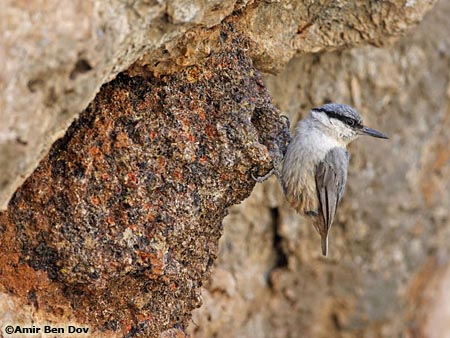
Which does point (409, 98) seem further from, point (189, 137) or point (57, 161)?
point (57, 161)

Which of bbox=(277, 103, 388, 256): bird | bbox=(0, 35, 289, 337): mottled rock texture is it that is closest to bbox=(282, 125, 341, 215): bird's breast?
A: bbox=(277, 103, 388, 256): bird

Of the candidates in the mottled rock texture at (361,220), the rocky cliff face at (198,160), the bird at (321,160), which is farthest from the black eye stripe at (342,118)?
the mottled rock texture at (361,220)

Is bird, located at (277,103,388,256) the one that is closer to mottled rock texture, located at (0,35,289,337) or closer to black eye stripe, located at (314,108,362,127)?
Answer: black eye stripe, located at (314,108,362,127)

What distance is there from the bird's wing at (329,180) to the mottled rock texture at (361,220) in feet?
3.27

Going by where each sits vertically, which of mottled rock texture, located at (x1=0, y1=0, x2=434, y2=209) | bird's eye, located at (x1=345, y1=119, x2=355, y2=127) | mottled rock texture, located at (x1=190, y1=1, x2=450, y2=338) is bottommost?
Result: mottled rock texture, located at (x1=190, y1=1, x2=450, y2=338)

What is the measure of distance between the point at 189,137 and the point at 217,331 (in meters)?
2.61

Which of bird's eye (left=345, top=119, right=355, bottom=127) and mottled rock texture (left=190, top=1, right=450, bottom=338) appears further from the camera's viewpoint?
mottled rock texture (left=190, top=1, right=450, bottom=338)

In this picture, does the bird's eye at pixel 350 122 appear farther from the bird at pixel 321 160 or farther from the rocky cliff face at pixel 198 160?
the rocky cliff face at pixel 198 160

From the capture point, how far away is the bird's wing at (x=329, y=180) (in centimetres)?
544

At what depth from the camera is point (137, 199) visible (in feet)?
13.3

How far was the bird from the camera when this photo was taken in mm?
5359

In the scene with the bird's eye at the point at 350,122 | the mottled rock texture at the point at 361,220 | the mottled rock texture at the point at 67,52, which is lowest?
the mottled rock texture at the point at 361,220

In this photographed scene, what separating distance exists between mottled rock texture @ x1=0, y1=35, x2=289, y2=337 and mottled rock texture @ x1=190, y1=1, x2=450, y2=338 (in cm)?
182

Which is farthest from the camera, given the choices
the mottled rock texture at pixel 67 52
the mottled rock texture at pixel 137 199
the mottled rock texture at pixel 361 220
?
the mottled rock texture at pixel 361 220
